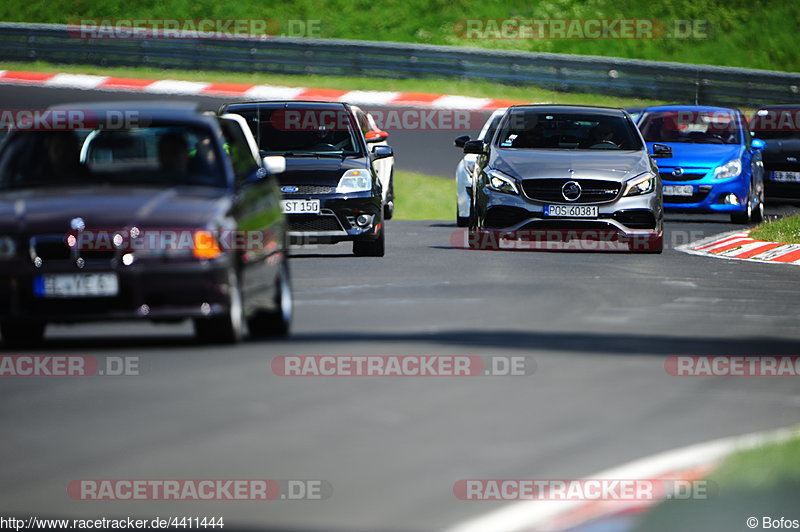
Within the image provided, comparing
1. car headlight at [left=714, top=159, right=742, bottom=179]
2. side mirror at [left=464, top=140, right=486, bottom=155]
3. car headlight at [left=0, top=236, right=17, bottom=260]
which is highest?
car headlight at [left=0, top=236, right=17, bottom=260]

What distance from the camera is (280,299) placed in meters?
11.5

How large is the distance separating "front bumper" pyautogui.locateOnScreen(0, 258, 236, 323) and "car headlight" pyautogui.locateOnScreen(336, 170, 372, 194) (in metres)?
8.28

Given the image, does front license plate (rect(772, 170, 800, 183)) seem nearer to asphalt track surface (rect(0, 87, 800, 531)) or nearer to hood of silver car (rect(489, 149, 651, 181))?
hood of silver car (rect(489, 149, 651, 181))

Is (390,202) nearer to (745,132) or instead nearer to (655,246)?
(745,132)

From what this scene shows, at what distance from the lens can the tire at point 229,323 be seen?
10445 millimetres

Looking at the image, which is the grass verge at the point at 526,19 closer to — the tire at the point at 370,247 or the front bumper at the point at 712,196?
the front bumper at the point at 712,196

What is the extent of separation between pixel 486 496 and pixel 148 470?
4.30 feet

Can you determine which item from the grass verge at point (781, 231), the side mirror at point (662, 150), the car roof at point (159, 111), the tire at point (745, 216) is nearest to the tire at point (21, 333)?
the car roof at point (159, 111)

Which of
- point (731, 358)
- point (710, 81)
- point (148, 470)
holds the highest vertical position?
point (148, 470)

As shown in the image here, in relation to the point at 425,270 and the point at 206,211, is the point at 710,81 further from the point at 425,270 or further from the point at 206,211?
the point at 206,211

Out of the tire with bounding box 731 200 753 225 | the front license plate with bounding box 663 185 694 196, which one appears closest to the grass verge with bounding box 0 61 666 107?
the tire with bounding box 731 200 753 225

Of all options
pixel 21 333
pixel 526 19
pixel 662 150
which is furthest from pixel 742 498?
pixel 526 19

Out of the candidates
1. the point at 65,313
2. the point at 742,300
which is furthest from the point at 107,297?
the point at 742,300

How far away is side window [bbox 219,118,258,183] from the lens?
38.3 feet
